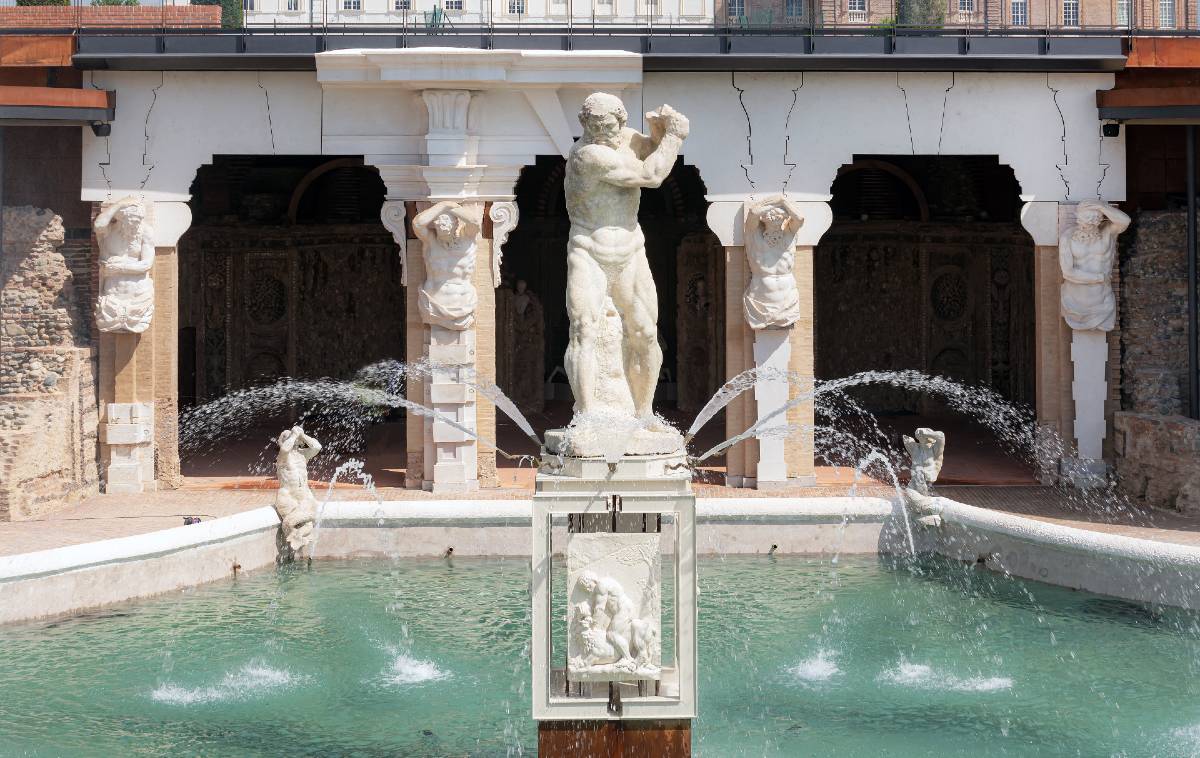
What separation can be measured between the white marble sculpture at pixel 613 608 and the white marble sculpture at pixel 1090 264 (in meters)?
9.95

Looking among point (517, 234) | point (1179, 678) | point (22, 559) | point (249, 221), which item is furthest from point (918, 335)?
point (22, 559)

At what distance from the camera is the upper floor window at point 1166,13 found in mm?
17966

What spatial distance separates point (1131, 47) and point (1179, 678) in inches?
344

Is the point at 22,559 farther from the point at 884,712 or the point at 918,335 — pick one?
the point at 918,335

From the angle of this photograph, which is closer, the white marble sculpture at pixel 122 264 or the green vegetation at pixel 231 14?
the white marble sculpture at pixel 122 264

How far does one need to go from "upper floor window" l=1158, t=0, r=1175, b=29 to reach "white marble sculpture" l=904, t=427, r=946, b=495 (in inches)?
265

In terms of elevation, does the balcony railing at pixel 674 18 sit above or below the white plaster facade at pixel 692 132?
above

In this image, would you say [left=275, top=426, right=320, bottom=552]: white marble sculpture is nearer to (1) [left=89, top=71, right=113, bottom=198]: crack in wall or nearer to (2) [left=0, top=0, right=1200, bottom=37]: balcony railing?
(1) [left=89, top=71, right=113, bottom=198]: crack in wall

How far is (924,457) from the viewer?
13.9 m

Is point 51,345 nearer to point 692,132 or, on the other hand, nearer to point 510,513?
point 510,513

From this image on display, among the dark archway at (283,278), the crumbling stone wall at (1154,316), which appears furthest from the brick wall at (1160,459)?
the dark archway at (283,278)

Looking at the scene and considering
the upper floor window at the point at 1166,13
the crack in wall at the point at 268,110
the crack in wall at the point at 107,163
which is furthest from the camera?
the upper floor window at the point at 1166,13

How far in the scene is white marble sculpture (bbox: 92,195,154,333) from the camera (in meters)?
16.6

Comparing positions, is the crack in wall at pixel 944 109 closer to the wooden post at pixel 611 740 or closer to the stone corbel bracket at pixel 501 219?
the stone corbel bracket at pixel 501 219
